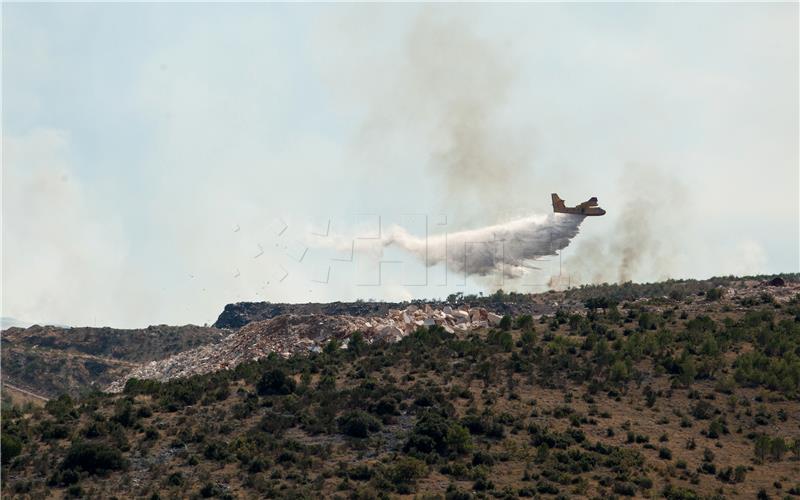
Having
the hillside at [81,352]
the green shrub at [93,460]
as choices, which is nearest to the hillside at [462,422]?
the green shrub at [93,460]

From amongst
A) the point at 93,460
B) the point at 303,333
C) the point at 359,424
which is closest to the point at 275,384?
the point at 359,424

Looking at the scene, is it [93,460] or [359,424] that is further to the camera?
[359,424]

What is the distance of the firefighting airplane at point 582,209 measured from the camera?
117438 mm

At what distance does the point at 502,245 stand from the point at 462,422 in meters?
40.4

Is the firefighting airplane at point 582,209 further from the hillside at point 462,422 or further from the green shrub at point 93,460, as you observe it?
the green shrub at point 93,460

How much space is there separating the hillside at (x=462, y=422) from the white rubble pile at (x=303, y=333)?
16.4 ft

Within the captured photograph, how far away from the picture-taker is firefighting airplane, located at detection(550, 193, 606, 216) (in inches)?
4624

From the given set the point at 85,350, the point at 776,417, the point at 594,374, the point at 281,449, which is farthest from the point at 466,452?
the point at 85,350

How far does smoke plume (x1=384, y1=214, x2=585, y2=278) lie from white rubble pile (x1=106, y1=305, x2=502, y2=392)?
17.4 ft

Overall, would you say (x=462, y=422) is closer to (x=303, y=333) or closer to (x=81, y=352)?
(x=303, y=333)

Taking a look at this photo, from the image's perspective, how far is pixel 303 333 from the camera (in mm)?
115250

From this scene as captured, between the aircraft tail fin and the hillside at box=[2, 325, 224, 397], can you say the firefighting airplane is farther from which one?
the hillside at box=[2, 325, 224, 397]

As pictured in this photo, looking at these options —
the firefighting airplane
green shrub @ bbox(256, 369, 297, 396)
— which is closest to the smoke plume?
the firefighting airplane

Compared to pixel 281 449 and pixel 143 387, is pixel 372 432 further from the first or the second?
pixel 143 387
